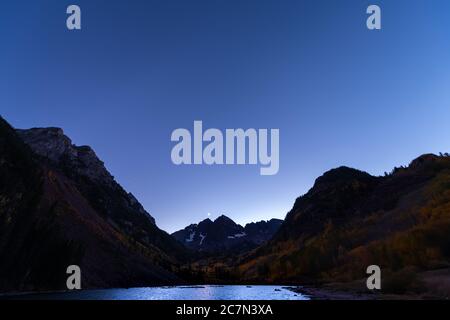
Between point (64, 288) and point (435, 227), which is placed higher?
point (435, 227)
